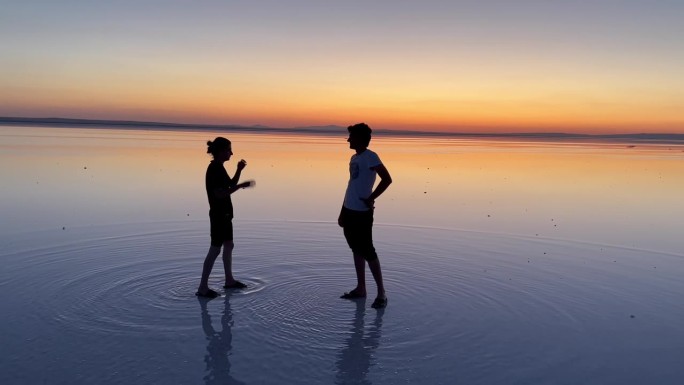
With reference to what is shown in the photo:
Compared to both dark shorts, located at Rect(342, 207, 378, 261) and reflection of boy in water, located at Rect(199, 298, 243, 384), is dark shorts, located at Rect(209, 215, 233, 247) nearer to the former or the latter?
reflection of boy in water, located at Rect(199, 298, 243, 384)

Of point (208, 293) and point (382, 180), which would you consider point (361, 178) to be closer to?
point (382, 180)

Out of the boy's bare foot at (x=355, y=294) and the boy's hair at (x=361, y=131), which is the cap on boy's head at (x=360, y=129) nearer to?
the boy's hair at (x=361, y=131)

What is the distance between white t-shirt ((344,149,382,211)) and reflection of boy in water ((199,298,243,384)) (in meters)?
2.04

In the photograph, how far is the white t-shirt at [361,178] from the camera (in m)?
6.79

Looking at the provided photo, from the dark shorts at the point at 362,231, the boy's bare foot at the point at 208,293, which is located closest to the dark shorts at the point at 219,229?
the boy's bare foot at the point at 208,293

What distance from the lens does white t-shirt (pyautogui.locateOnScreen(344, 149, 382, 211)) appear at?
267 inches

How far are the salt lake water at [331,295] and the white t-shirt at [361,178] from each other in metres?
1.29

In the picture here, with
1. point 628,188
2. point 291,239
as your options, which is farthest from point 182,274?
point 628,188

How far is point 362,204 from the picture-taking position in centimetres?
693

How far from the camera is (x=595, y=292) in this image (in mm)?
7672

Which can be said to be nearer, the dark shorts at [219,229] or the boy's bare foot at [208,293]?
the boy's bare foot at [208,293]

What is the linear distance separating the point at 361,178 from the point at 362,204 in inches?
13.4

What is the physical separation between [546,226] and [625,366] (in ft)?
24.4

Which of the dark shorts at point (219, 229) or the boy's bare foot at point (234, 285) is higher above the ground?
the dark shorts at point (219, 229)
